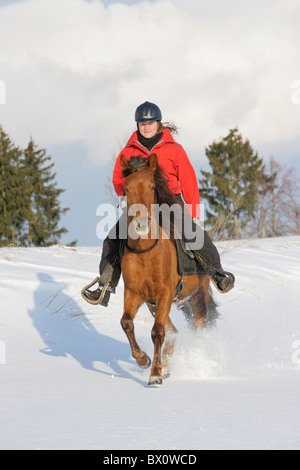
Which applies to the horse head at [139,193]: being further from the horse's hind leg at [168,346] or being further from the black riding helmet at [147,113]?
the horse's hind leg at [168,346]

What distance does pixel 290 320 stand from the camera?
10055 mm

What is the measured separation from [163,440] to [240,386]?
6.75 ft

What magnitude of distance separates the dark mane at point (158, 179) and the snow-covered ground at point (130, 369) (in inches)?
69.1

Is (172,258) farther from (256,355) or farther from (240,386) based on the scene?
(256,355)

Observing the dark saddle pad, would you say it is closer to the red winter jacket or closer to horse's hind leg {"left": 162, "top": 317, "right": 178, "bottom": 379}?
the red winter jacket

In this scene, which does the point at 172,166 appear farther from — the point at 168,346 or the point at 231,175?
the point at 231,175

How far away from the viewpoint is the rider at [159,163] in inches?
229

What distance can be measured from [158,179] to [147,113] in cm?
81

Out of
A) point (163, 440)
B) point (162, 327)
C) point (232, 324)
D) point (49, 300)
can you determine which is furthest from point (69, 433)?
point (232, 324)

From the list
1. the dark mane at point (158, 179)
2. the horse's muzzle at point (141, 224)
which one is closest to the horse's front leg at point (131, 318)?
the horse's muzzle at point (141, 224)

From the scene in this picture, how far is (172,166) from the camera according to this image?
606 cm

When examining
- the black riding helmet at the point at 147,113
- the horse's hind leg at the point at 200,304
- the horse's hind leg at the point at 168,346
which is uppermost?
the black riding helmet at the point at 147,113

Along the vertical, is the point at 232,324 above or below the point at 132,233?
below
